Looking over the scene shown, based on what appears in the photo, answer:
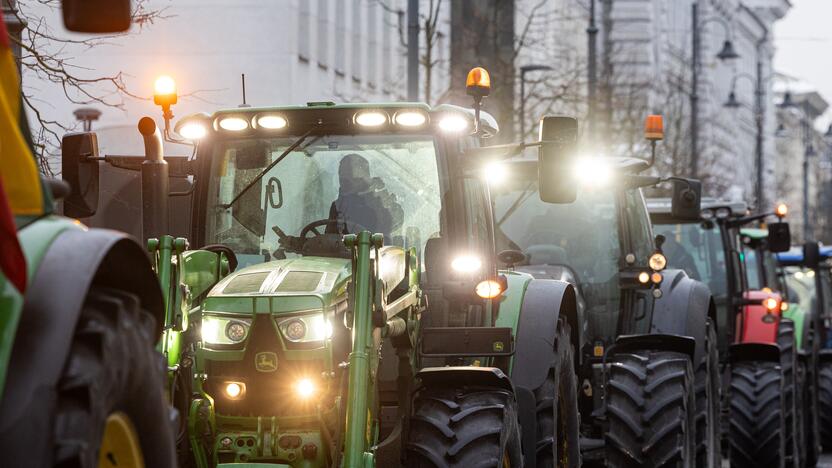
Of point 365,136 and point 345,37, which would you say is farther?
point 345,37

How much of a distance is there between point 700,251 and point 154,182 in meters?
9.50

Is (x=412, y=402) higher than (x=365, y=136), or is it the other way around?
(x=365, y=136)

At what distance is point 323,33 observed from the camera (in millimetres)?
40562

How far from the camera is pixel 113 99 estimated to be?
3550cm

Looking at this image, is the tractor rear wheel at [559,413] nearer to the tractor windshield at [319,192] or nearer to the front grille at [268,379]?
the tractor windshield at [319,192]

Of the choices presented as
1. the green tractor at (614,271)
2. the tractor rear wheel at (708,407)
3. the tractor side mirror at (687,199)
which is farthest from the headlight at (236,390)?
the tractor side mirror at (687,199)

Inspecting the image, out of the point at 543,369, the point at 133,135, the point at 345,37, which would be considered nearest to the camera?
the point at 543,369

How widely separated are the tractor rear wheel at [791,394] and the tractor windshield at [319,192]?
7.22 m

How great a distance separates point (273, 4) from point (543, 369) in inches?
1135

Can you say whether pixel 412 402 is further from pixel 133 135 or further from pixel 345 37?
pixel 345 37

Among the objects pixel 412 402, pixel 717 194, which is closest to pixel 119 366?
pixel 412 402

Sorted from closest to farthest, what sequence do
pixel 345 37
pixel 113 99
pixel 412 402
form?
pixel 412 402, pixel 113 99, pixel 345 37

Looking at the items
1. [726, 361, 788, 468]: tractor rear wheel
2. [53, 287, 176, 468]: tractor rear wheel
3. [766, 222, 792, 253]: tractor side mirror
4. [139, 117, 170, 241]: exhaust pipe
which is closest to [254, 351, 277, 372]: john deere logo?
[139, 117, 170, 241]: exhaust pipe

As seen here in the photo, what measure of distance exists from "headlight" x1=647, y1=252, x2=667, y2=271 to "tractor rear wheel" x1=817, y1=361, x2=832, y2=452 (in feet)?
22.6
